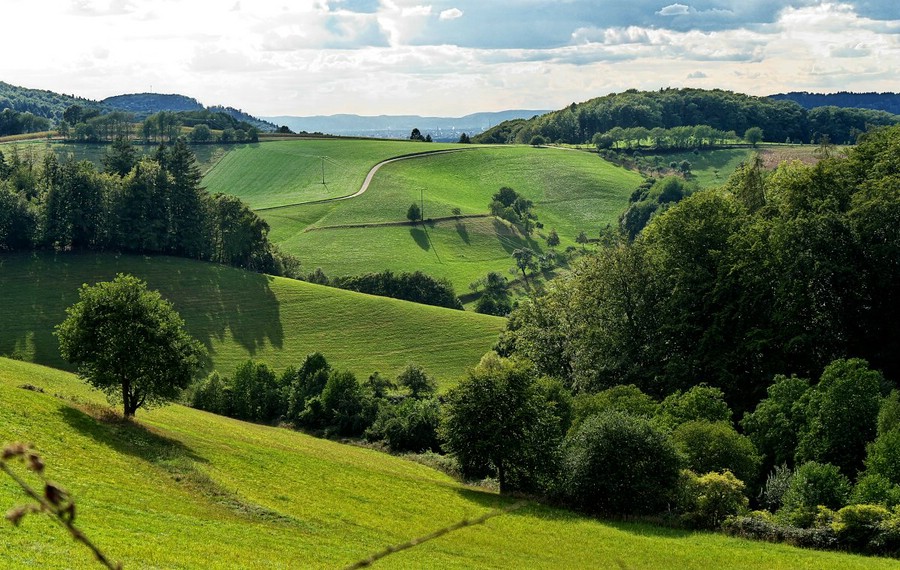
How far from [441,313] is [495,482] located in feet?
179

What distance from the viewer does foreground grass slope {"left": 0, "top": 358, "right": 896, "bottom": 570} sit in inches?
1123

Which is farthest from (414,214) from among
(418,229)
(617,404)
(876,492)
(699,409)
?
(876,492)

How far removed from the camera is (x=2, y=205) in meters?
104

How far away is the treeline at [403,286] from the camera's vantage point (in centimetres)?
12700

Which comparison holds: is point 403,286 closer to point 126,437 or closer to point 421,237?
point 421,237

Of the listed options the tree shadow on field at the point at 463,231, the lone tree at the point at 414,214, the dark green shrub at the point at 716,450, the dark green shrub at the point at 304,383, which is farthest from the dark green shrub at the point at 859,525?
the lone tree at the point at 414,214

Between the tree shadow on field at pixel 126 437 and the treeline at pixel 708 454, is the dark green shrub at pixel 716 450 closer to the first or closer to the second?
the treeline at pixel 708 454

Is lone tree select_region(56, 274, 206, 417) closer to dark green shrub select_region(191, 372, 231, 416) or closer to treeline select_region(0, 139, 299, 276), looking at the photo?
dark green shrub select_region(191, 372, 231, 416)

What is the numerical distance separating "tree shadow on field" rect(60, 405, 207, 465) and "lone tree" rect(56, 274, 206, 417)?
2.18 metres

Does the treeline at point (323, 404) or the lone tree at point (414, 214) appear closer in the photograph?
the treeline at point (323, 404)

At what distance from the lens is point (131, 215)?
11206 cm

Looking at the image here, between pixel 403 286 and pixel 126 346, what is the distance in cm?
7978

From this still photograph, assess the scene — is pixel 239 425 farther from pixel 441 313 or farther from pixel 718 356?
pixel 441 313

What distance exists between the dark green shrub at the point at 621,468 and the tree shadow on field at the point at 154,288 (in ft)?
181
